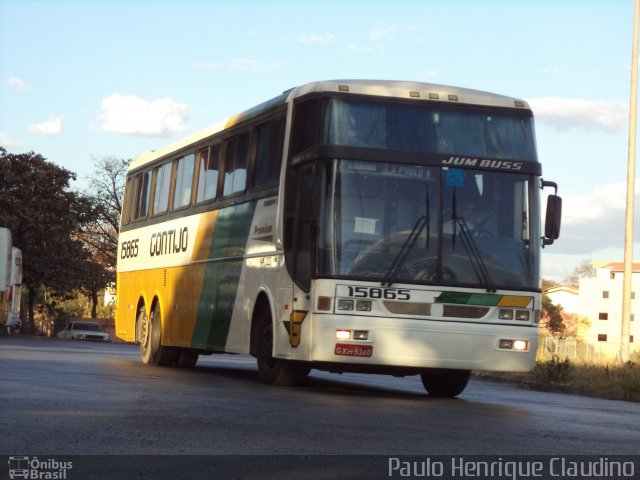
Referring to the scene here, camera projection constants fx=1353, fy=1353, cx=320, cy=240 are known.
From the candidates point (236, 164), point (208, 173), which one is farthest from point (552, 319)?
point (236, 164)

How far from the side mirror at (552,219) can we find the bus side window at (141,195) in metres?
10.5

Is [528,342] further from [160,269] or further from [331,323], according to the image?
[160,269]

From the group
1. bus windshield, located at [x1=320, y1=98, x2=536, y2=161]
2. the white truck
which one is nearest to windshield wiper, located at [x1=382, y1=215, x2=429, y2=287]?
bus windshield, located at [x1=320, y1=98, x2=536, y2=161]

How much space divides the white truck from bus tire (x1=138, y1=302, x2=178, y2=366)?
18.9 m

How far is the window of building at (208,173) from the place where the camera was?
2089 cm

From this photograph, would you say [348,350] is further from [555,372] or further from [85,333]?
[85,333]

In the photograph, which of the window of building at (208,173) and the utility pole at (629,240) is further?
the utility pole at (629,240)

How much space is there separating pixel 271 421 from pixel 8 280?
34815 millimetres

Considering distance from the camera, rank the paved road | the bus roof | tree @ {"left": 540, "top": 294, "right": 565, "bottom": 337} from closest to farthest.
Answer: the paved road → the bus roof → tree @ {"left": 540, "top": 294, "right": 565, "bottom": 337}

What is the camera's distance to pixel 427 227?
639 inches

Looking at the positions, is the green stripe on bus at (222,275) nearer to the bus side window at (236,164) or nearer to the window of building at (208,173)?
the bus side window at (236,164)

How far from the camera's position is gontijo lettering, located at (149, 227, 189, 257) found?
22344mm

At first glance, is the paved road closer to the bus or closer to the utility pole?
the bus
